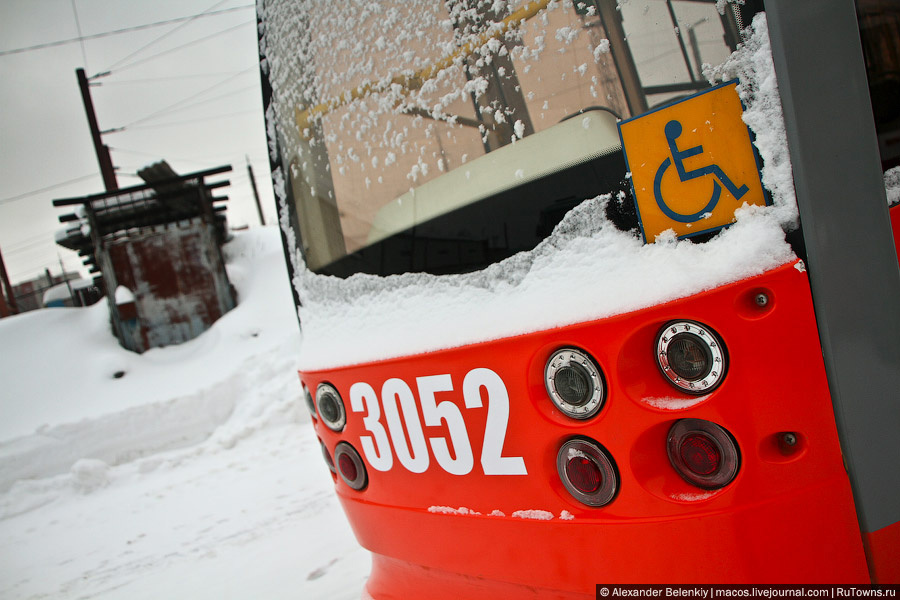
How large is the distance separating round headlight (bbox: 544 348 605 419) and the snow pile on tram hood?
7 centimetres

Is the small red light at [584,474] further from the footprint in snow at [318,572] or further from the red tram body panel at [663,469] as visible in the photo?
the footprint in snow at [318,572]

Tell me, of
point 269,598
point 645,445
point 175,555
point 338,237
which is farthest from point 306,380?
point 175,555

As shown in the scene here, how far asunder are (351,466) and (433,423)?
0.44 meters

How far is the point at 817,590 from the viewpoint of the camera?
3.50 feet

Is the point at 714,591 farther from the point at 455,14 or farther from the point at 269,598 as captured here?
the point at 269,598

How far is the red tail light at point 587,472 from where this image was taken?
3.89 feet

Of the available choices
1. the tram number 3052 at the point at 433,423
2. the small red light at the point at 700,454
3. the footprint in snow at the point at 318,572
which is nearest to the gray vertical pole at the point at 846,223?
the small red light at the point at 700,454

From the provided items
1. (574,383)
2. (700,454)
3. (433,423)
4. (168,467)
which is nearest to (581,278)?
(574,383)

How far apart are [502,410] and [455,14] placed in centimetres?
94

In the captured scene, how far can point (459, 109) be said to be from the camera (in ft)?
4.75

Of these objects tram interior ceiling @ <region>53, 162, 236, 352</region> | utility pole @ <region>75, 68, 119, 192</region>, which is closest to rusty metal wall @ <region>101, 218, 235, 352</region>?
tram interior ceiling @ <region>53, 162, 236, 352</region>

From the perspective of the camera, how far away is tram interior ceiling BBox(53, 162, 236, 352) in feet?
33.6

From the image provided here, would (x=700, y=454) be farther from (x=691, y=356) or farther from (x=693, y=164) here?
(x=693, y=164)

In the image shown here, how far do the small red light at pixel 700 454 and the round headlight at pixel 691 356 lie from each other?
0.10 m
